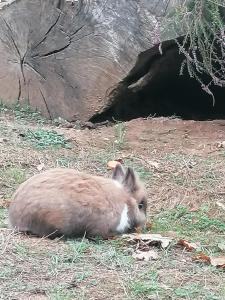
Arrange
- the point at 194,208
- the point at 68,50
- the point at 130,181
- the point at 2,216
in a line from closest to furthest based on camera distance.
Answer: the point at 130,181 < the point at 2,216 < the point at 194,208 < the point at 68,50

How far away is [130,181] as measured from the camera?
5.19m

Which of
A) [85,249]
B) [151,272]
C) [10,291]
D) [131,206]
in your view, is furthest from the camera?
[131,206]

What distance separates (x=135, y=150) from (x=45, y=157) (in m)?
0.94

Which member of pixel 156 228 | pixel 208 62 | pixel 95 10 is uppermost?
pixel 95 10

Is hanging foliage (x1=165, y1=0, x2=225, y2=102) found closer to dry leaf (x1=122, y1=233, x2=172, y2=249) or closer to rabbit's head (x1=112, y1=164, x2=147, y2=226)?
rabbit's head (x1=112, y1=164, x2=147, y2=226)

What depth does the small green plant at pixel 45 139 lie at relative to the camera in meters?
7.31

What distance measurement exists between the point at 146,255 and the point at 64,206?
0.62 m

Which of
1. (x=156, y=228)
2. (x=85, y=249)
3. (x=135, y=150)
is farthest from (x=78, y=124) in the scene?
(x=85, y=249)

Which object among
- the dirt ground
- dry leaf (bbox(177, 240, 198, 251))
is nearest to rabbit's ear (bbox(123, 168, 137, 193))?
the dirt ground

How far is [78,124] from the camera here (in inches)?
324

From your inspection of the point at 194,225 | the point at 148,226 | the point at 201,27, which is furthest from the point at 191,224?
the point at 201,27

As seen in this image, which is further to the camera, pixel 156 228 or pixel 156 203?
pixel 156 203

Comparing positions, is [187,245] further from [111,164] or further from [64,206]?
[111,164]

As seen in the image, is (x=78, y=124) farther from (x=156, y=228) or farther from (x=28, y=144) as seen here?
(x=156, y=228)
